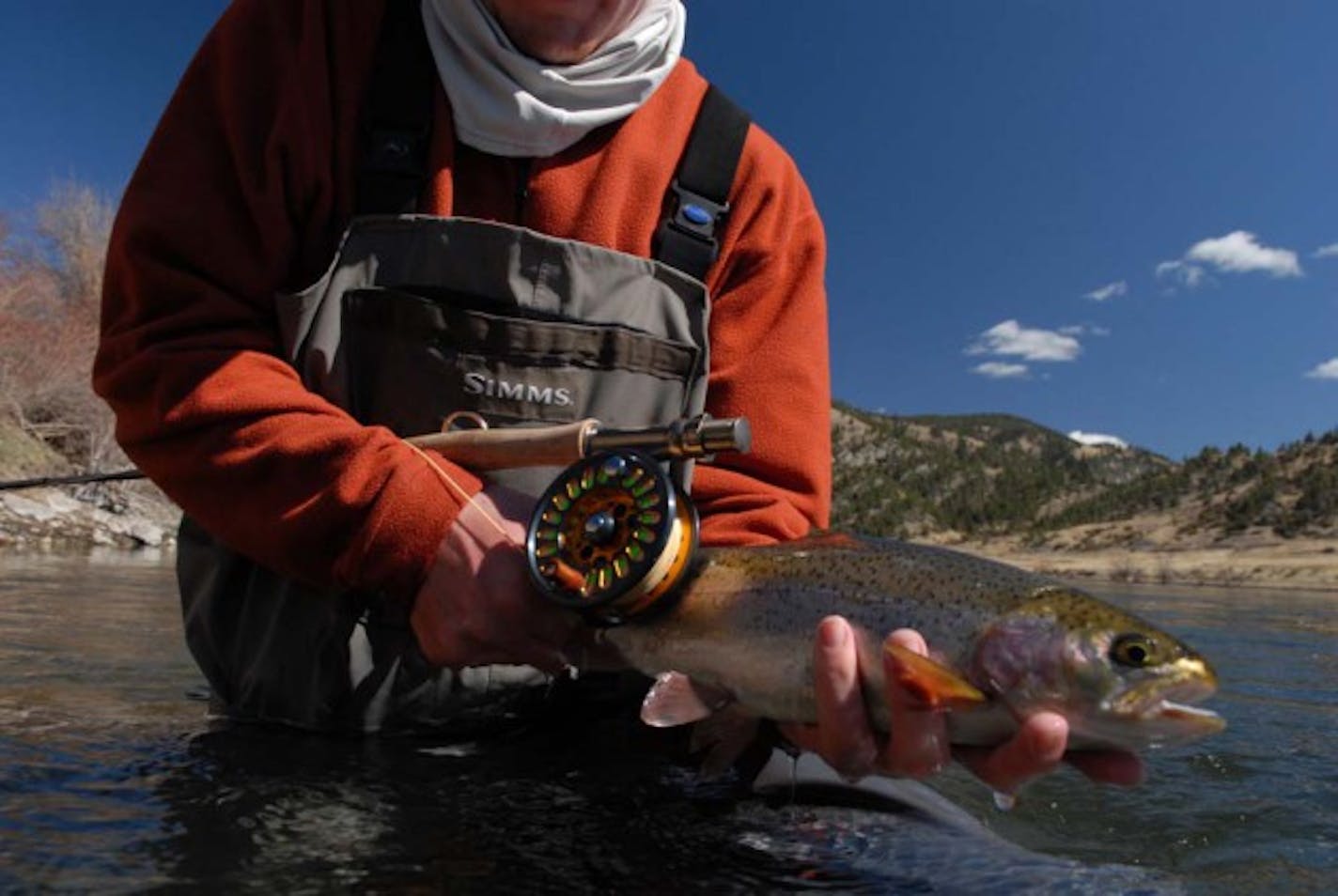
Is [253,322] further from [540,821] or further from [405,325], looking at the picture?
[540,821]

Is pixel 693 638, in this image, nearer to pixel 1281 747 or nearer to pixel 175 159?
pixel 175 159

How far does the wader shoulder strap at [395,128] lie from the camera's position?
2.76 metres

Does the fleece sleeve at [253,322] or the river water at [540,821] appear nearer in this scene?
the river water at [540,821]

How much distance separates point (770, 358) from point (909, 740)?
144 centimetres

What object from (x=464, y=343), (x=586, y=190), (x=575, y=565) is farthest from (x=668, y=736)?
(x=586, y=190)

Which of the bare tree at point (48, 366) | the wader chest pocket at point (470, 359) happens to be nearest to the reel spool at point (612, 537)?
the wader chest pocket at point (470, 359)

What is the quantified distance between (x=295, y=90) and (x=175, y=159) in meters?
0.34

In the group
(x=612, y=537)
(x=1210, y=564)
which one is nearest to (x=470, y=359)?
(x=612, y=537)

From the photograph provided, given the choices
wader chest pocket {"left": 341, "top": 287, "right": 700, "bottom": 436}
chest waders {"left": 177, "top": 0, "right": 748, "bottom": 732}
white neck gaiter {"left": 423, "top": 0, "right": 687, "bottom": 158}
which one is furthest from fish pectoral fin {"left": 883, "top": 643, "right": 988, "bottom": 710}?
white neck gaiter {"left": 423, "top": 0, "right": 687, "bottom": 158}

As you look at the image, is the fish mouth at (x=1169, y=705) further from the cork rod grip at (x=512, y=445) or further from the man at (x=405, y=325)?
the cork rod grip at (x=512, y=445)

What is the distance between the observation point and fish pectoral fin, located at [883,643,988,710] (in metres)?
1.88

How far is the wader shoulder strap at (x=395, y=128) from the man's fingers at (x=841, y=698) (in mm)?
1577

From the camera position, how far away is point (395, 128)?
277 centimetres

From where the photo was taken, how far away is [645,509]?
90.0 inches
